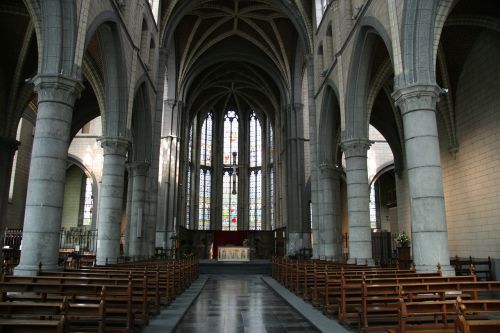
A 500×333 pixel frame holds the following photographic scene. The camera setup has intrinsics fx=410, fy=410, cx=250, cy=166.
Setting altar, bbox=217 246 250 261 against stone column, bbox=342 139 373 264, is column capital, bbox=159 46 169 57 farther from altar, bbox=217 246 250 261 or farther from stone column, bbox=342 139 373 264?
altar, bbox=217 246 250 261

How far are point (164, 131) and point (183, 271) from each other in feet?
60.5

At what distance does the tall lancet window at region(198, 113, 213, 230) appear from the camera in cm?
4294

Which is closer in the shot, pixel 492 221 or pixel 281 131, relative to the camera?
pixel 492 221

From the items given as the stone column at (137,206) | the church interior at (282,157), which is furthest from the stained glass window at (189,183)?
the stone column at (137,206)

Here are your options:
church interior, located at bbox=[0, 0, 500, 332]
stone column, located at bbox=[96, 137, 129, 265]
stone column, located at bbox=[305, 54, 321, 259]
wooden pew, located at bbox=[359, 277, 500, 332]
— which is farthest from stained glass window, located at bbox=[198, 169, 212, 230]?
wooden pew, located at bbox=[359, 277, 500, 332]

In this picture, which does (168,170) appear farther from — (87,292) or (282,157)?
(87,292)

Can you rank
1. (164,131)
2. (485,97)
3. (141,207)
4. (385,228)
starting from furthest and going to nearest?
(385,228) → (164,131) → (141,207) → (485,97)

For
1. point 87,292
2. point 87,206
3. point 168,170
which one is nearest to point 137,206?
point 168,170

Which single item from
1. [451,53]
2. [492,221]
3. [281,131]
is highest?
[281,131]

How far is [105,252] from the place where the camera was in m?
14.2

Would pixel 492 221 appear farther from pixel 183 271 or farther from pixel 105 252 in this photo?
pixel 105 252

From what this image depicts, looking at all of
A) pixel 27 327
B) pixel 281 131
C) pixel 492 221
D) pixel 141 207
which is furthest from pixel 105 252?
pixel 281 131

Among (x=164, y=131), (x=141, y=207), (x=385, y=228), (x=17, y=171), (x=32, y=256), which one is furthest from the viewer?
(x=385, y=228)

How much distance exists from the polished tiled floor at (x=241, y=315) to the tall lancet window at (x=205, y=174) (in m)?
30.1
